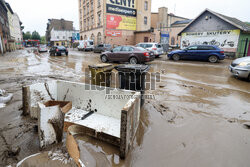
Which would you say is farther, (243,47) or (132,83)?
(243,47)

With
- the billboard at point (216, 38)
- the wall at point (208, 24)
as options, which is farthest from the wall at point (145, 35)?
the wall at point (208, 24)

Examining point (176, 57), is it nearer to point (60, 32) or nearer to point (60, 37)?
point (60, 37)

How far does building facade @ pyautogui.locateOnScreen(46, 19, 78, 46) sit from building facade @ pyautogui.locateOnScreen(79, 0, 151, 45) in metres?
30.7

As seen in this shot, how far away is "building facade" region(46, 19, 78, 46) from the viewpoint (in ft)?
192

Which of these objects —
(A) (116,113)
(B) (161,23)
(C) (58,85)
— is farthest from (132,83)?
(B) (161,23)

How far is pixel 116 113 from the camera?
3.29m

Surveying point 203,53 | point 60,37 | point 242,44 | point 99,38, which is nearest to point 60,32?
point 60,37

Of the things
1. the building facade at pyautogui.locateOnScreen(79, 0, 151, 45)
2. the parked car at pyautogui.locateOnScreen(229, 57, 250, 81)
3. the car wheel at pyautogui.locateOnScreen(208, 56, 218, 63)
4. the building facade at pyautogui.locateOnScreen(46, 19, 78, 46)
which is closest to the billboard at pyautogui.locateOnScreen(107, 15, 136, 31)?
the building facade at pyautogui.locateOnScreen(79, 0, 151, 45)

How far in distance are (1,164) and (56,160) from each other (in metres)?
0.89

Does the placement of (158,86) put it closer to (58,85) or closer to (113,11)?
(58,85)

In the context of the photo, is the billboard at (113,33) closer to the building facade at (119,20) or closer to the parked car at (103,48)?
the building facade at (119,20)

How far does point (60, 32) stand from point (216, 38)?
60456 mm

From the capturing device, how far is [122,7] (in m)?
27.9

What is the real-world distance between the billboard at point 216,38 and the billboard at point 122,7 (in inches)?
549
